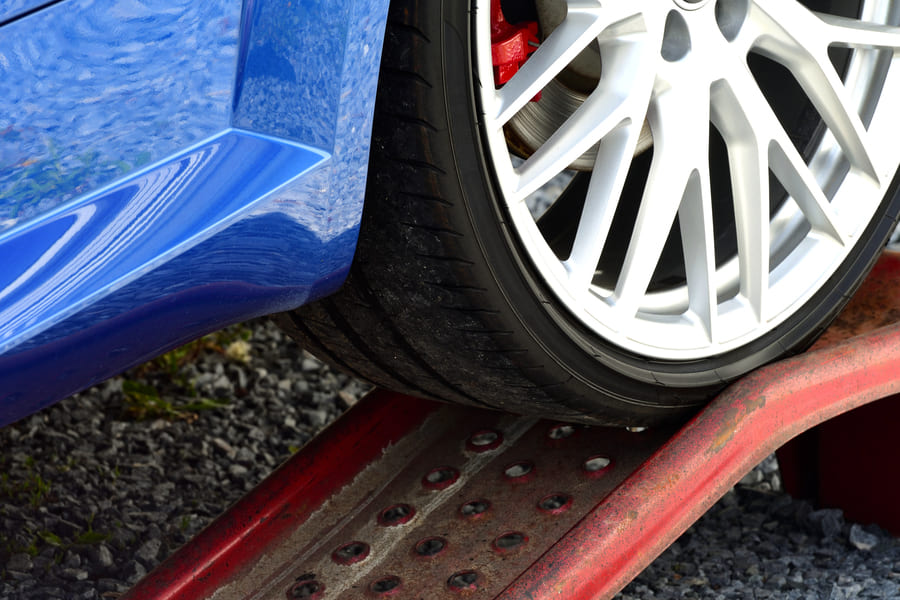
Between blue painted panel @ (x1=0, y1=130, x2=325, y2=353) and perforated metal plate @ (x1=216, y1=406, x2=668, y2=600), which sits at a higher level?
blue painted panel @ (x1=0, y1=130, x2=325, y2=353)

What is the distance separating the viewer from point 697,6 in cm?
132

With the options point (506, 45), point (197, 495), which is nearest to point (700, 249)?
point (506, 45)

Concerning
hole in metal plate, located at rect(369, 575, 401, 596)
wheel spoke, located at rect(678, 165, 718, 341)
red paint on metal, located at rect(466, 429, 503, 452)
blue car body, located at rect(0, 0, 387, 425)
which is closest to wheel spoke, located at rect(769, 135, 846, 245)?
wheel spoke, located at rect(678, 165, 718, 341)

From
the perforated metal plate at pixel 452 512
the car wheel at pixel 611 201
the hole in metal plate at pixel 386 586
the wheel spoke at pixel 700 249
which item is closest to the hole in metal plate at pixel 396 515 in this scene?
the perforated metal plate at pixel 452 512

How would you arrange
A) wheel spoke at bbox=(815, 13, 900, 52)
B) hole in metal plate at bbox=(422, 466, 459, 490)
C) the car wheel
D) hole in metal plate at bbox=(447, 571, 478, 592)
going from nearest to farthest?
1. the car wheel
2. hole in metal plate at bbox=(447, 571, 478, 592)
3. wheel spoke at bbox=(815, 13, 900, 52)
4. hole in metal plate at bbox=(422, 466, 459, 490)

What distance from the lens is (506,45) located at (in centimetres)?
135

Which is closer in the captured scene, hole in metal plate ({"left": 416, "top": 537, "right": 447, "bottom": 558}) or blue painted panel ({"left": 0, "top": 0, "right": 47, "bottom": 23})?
blue painted panel ({"left": 0, "top": 0, "right": 47, "bottom": 23})

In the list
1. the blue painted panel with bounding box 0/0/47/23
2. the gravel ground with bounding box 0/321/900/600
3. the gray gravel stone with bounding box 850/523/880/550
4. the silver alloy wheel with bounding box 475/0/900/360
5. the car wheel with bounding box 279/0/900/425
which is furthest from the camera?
the gray gravel stone with bounding box 850/523/880/550

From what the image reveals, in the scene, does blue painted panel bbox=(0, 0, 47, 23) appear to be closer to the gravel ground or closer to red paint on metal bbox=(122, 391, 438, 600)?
red paint on metal bbox=(122, 391, 438, 600)

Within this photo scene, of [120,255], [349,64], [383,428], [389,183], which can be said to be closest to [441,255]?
[389,183]

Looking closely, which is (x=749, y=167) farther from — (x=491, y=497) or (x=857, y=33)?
(x=491, y=497)

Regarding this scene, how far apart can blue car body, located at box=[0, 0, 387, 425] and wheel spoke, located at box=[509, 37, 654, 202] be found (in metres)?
0.28

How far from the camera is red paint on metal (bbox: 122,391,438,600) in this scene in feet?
4.80

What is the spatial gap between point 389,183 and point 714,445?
596mm
